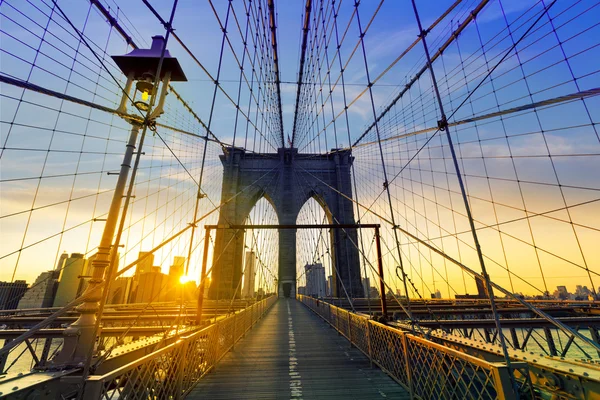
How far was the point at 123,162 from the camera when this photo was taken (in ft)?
14.3

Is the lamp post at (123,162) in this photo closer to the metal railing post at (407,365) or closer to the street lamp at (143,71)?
the street lamp at (143,71)

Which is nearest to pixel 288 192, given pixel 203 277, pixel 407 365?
pixel 203 277

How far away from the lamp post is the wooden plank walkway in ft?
5.45

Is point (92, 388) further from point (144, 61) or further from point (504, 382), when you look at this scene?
point (144, 61)

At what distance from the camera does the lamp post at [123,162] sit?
3.15 m

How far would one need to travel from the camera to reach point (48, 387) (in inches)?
83.8

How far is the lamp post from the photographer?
3148 millimetres

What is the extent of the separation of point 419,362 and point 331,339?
4.26 meters

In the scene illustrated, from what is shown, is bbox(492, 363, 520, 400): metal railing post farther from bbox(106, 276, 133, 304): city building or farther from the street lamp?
bbox(106, 276, 133, 304): city building

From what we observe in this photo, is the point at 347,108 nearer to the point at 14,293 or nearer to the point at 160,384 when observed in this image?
the point at 160,384

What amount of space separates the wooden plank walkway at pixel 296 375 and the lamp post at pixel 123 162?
5.45 ft

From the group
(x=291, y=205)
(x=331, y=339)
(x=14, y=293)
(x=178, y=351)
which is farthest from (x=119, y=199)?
(x=291, y=205)

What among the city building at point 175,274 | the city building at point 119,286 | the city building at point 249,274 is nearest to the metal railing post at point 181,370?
the city building at point 175,274

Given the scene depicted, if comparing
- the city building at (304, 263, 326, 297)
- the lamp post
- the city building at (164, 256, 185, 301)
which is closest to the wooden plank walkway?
the lamp post
